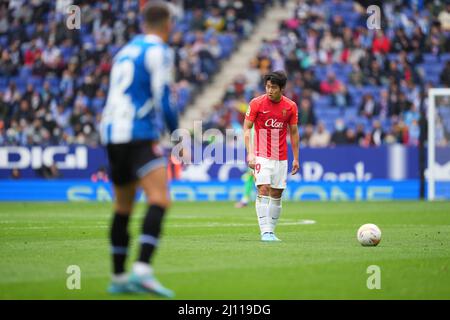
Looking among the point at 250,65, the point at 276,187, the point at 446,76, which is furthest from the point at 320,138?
the point at 276,187

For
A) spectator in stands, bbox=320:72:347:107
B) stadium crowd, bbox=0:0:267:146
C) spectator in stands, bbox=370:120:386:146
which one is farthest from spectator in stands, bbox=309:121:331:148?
stadium crowd, bbox=0:0:267:146

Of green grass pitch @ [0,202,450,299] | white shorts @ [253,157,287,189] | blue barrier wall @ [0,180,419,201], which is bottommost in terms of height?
green grass pitch @ [0,202,450,299]

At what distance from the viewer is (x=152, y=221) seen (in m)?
8.30

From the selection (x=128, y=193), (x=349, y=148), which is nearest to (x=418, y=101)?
(x=349, y=148)

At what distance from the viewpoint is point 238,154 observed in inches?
1121

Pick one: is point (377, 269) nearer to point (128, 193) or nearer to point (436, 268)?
point (436, 268)

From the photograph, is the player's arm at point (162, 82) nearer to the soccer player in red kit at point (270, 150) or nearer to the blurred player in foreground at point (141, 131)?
the blurred player in foreground at point (141, 131)

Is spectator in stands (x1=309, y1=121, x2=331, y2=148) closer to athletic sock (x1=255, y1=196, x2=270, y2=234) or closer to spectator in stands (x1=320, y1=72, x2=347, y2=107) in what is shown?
spectator in stands (x1=320, y1=72, x2=347, y2=107)

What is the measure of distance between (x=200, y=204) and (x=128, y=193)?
17586mm

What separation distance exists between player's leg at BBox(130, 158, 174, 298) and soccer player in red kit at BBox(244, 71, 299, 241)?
567 centimetres

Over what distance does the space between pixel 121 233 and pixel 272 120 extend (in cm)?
601

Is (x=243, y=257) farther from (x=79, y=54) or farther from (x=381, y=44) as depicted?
(x=79, y=54)

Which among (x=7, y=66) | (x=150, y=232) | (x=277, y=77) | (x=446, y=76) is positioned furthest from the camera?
(x=7, y=66)

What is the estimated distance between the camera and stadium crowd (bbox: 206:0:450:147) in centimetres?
3017
